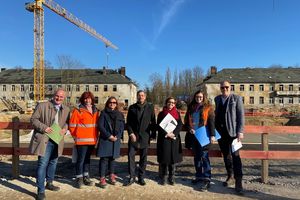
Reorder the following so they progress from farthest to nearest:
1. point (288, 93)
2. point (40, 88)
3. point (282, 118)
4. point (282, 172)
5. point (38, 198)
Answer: point (288, 93), point (40, 88), point (282, 118), point (282, 172), point (38, 198)

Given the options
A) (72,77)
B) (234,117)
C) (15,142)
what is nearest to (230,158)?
(234,117)

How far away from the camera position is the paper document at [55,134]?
5.85 m

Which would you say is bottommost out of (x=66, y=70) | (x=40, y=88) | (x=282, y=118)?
(x=282, y=118)

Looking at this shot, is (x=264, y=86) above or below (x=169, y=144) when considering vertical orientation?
above

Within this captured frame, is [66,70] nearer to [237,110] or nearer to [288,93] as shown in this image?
[288,93]

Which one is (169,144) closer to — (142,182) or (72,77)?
(142,182)

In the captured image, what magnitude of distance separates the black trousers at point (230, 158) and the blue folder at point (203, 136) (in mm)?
153

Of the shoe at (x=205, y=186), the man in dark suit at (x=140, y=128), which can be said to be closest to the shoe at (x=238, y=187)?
the shoe at (x=205, y=186)

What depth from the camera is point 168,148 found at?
20.7 feet

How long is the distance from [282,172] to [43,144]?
568cm

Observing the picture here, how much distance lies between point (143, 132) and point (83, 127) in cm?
117

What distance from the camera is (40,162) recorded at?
5.82 m

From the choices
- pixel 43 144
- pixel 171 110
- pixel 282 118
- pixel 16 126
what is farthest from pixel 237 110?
pixel 282 118

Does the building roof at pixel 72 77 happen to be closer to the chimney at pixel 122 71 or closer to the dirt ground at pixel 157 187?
the chimney at pixel 122 71
